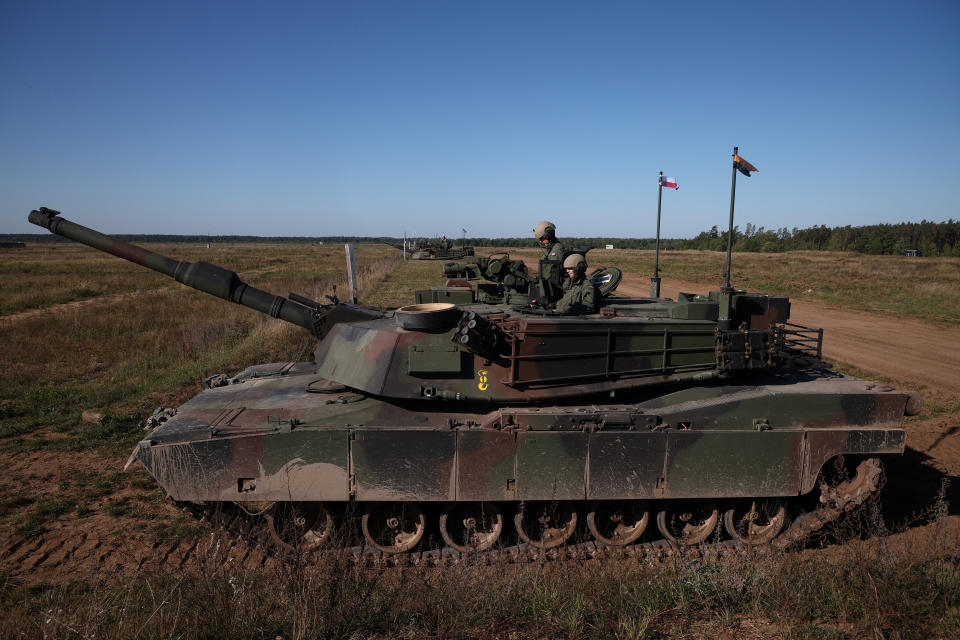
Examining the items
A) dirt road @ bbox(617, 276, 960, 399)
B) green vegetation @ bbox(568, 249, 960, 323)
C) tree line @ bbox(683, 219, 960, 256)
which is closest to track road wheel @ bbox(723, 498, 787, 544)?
dirt road @ bbox(617, 276, 960, 399)

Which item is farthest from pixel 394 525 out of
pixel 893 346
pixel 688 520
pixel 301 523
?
pixel 893 346

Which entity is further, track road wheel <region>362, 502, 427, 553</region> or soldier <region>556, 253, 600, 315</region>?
soldier <region>556, 253, 600, 315</region>

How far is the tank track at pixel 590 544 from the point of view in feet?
→ 19.9

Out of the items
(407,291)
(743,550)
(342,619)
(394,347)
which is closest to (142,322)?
(407,291)

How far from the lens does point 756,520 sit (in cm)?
671

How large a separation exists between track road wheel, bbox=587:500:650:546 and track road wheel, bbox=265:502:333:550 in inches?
122

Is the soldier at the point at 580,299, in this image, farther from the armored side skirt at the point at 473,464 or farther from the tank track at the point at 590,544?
the tank track at the point at 590,544

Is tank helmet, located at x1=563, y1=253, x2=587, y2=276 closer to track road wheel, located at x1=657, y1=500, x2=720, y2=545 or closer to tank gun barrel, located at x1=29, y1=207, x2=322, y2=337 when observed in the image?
track road wheel, located at x1=657, y1=500, x2=720, y2=545

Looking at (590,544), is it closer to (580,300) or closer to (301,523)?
(580,300)

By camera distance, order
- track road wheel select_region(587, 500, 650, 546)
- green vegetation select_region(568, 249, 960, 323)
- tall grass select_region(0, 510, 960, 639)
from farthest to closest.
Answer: green vegetation select_region(568, 249, 960, 323), track road wheel select_region(587, 500, 650, 546), tall grass select_region(0, 510, 960, 639)

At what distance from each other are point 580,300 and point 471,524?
10.1 feet

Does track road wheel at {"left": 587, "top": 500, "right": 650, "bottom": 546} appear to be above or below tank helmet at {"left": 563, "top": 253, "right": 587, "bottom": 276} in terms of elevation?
below

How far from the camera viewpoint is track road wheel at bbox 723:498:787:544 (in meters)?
6.48

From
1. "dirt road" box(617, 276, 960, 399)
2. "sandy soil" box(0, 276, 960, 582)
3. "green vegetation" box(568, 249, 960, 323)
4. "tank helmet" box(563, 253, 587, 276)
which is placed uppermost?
"tank helmet" box(563, 253, 587, 276)
